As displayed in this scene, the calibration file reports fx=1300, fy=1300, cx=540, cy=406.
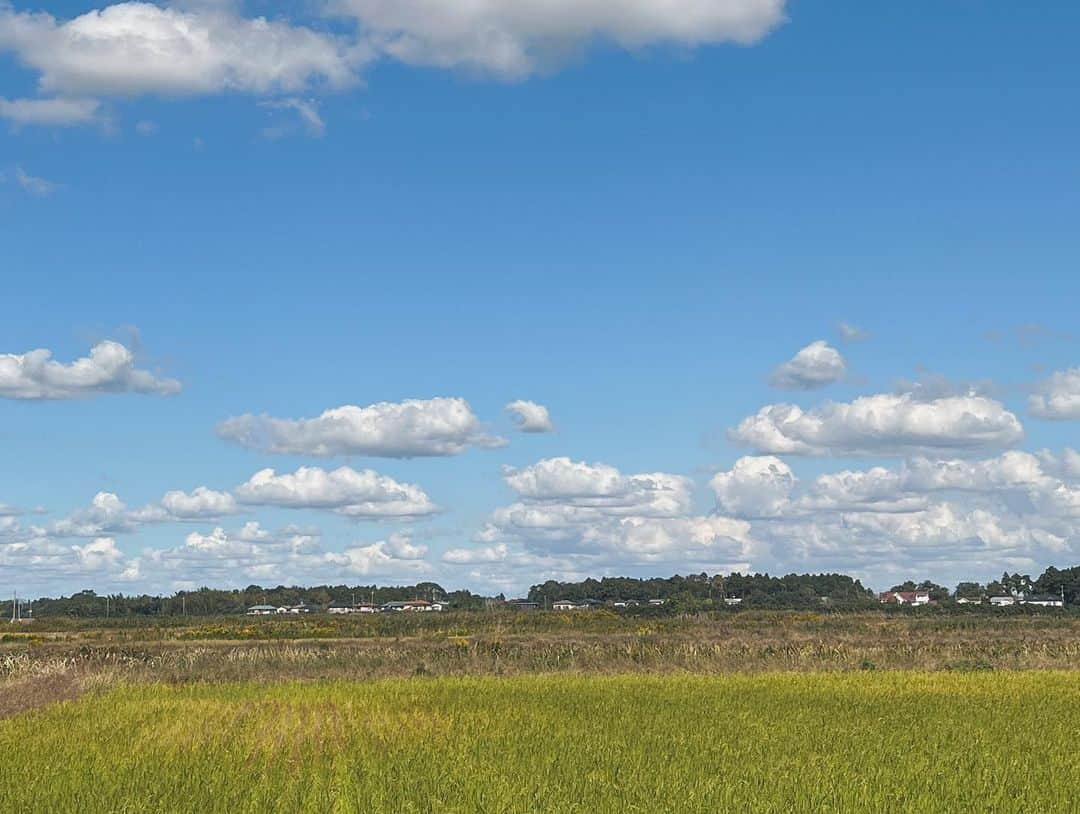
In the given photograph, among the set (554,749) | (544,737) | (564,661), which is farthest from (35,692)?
(554,749)

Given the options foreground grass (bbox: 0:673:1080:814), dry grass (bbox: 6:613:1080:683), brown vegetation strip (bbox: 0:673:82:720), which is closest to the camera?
foreground grass (bbox: 0:673:1080:814)

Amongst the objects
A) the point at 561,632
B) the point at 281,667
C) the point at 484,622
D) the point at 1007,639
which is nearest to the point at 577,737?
the point at 281,667

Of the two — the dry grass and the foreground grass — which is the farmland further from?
the dry grass

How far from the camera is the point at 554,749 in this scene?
22.2 meters

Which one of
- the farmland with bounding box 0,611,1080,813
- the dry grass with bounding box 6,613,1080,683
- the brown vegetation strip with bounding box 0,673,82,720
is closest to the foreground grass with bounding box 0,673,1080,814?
the farmland with bounding box 0,611,1080,813

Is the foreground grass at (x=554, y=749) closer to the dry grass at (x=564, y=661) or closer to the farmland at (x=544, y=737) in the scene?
the farmland at (x=544, y=737)

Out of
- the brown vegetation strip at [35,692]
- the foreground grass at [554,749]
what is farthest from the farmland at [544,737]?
the brown vegetation strip at [35,692]

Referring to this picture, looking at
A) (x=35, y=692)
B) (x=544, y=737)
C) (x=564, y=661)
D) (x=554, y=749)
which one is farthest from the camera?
(x=564, y=661)

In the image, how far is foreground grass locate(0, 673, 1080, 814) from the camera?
17.1m

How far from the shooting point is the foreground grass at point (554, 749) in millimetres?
17062

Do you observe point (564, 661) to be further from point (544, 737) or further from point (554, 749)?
point (554, 749)

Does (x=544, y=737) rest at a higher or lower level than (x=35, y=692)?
lower

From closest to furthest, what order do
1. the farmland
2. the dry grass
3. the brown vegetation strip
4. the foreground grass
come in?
the foreground grass → the farmland → the brown vegetation strip → the dry grass

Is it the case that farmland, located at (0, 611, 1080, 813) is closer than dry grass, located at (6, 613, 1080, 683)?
Yes
